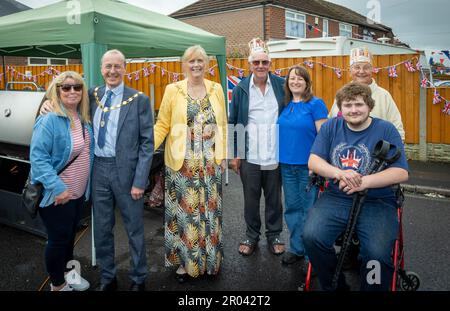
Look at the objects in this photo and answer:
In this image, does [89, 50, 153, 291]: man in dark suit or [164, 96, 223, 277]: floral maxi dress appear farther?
[164, 96, 223, 277]: floral maxi dress

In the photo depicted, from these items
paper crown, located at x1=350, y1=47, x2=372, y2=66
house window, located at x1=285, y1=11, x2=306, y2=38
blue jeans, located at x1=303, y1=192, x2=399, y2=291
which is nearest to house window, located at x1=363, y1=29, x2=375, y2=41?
house window, located at x1=285, y1=11, x2=306, y2=38

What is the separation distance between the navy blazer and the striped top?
0.21 meters

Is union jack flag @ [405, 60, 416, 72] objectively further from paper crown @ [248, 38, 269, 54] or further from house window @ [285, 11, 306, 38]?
house window @ [285, 11, 306, 38]

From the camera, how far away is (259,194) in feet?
13.1

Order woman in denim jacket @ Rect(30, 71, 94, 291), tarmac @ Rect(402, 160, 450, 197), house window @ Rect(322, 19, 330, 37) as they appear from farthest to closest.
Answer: house window @ Rect(322, 19, 330, 37), tarmac @ Rect(402, 160, 450, 197), woman in denim jacket @ Rect(30, 71, 94, 291)

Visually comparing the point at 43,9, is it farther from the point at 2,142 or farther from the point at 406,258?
the point at 406,258

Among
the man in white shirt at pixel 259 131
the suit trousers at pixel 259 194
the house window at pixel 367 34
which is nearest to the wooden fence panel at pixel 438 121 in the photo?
the man in white shirt at pixel 259 131

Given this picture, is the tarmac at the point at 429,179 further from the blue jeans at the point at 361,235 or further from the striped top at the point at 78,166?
the striped top at the point at 78,166

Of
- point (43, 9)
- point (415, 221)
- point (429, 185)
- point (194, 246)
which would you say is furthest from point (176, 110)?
point (429, 185)

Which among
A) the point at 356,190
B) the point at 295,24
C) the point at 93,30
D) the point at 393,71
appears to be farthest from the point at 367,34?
the point at 356,190

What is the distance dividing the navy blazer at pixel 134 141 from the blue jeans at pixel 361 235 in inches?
51.8

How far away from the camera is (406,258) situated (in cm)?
396

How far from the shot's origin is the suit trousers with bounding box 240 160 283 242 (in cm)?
390

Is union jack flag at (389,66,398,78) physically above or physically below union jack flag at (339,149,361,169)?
above
